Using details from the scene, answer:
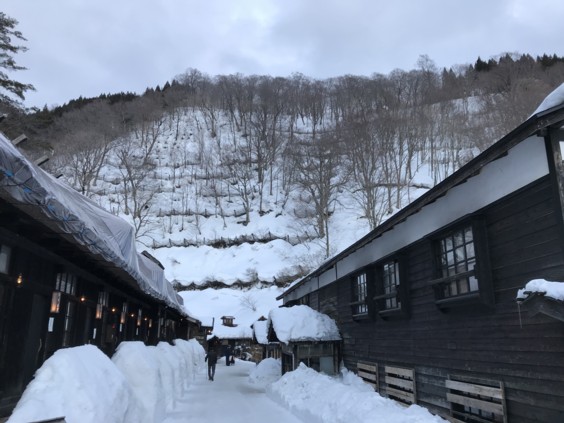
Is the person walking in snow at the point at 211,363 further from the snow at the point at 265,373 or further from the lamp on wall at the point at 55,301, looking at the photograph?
the lamp on wall at the point at 55,301

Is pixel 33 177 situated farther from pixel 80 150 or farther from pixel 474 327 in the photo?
pixel 80 150

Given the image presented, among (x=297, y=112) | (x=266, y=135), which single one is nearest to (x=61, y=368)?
(x=266, y=135)

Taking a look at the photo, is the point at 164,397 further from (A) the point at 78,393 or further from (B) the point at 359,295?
(B) the point at 359,295

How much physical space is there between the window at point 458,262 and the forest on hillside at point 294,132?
74.6 ft

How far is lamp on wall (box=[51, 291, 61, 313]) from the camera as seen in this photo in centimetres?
823

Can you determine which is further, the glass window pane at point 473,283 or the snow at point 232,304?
the snow at point 232,304

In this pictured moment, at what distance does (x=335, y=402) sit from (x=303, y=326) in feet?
23.2

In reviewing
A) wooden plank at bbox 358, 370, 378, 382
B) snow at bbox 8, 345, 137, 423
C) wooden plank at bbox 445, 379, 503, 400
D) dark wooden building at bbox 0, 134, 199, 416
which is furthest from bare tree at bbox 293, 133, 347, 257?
snow at bbox 8, 345, 137, 423

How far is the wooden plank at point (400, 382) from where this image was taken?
33.5ft

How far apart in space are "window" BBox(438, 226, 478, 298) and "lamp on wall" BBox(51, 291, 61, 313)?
7.74 meters

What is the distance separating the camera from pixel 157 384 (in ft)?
28.4

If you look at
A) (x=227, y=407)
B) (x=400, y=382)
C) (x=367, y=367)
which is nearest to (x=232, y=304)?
(x=227, y=407)

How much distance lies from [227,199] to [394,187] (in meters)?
23.7

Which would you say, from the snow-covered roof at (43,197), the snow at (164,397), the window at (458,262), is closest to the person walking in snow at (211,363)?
the snow at (164,397)
